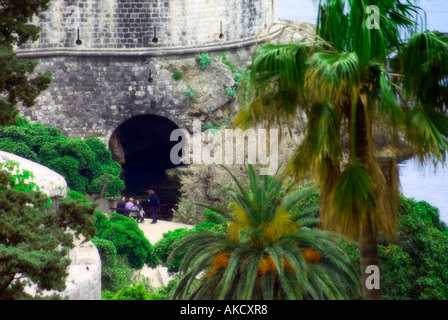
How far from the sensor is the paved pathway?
25.7 meters

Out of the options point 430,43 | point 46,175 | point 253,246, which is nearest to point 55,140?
point 46,175

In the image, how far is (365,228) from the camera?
1261cm

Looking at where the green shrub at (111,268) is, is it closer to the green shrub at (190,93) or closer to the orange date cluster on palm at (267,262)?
the orange date cluster on palm at (267,262)

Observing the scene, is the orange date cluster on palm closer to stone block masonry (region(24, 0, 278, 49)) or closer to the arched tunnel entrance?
the arched tunnel entrance

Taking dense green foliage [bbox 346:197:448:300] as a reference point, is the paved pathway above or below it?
below

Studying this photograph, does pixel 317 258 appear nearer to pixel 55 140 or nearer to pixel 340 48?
pixel 340 48

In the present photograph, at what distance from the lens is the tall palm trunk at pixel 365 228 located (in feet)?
41.5

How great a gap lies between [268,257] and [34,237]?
328cm

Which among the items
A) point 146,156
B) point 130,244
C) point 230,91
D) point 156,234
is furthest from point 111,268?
point 146,156

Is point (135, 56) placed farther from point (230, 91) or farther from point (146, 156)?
point (146, 156)

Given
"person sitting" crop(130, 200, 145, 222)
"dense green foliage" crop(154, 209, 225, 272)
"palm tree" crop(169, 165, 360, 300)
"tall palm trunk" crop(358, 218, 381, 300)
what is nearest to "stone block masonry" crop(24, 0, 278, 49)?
"person sitting" crop(130, 200, 145, 222)

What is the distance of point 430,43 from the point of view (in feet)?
42.8

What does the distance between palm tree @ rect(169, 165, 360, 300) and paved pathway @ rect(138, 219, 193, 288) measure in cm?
1031
